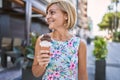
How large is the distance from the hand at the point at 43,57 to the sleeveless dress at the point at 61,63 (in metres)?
0.04

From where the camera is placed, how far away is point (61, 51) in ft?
4.94

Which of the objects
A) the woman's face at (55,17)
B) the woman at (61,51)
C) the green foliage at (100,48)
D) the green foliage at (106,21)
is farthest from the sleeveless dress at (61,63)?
the green foliage at (106,21)

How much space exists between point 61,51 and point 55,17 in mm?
206

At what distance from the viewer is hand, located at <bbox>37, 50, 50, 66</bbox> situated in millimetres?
1437

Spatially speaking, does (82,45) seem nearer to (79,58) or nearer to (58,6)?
(79,58)

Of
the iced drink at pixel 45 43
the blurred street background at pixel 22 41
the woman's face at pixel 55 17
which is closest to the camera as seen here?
the iced drink at pixel 45 43

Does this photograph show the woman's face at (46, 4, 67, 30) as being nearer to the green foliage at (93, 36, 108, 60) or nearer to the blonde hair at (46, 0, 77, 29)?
the blonde hair at (46, 0, 77, 29)

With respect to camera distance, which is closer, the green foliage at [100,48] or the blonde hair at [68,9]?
the blonde hair at [68,9]

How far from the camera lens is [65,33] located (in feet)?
5.24

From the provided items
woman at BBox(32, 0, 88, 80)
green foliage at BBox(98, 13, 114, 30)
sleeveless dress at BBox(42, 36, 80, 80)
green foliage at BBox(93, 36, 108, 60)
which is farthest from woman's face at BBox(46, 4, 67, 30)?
green foliage at BBox(98, 13, 114, 30)

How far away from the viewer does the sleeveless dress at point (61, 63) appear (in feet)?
4.90

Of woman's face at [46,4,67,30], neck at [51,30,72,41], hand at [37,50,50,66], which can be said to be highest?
woman's face at [46,4,67,30]

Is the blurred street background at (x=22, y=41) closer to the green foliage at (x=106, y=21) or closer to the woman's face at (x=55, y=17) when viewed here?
the woman's face at (x=55, y=17)

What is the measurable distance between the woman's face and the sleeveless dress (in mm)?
101
